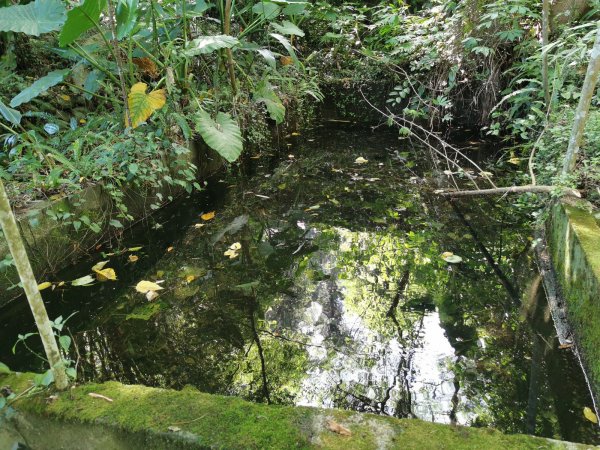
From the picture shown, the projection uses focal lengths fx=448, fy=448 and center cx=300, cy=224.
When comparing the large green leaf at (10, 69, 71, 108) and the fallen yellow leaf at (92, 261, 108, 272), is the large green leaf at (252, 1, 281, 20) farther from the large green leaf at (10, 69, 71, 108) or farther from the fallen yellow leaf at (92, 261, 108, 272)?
the fallen yellow leaf at (92, 261, 108, 272)

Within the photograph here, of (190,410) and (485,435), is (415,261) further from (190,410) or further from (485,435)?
(190,410)

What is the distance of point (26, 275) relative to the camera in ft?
4.36

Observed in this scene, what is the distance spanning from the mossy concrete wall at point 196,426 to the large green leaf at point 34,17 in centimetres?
239

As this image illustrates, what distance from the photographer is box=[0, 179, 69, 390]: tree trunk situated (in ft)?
4.15

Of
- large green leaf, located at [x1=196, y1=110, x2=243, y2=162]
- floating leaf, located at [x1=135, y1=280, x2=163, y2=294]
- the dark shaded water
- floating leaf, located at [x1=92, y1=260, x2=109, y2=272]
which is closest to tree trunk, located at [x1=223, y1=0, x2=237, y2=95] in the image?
large green leaf, located at [x1=196, y1=110, x2=243, y2=162]

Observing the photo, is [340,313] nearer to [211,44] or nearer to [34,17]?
[211,44]

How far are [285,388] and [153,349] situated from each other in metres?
0.78

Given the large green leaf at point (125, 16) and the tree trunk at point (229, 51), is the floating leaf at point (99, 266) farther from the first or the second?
the tree trunk at point (229, 51)

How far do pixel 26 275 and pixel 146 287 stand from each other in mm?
1660

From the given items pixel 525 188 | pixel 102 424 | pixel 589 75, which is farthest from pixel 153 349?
pixel 589 75

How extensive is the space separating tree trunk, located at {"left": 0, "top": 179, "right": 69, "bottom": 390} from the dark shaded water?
0.42 m

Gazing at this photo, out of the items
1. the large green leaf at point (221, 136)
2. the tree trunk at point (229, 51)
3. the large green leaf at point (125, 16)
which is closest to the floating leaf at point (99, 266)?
the large green leaf at point (221, 136)

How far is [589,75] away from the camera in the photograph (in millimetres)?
2555

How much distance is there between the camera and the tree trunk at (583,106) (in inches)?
99.7
